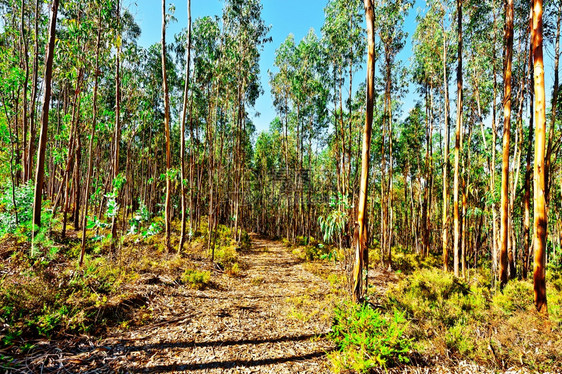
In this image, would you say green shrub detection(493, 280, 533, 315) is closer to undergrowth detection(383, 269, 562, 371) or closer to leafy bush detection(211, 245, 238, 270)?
undergrowth detection(383, 269, 562, 371)

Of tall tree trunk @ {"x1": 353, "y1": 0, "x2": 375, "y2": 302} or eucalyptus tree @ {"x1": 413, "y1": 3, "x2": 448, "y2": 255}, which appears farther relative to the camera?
eucalyptus tree @ {"x1": 413, "y1": 3, "x2": 448, "y2": 255}

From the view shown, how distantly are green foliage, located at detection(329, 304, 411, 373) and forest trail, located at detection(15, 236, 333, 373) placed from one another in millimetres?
280

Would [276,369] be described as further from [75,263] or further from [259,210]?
[259,210]

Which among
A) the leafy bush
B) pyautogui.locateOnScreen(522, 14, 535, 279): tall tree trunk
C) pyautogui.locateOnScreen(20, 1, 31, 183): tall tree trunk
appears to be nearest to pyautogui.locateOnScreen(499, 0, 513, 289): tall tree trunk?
pyautogui.locateOnScreen(522, 14, 535, 279): tall tree trunk

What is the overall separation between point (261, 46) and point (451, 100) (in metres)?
10.1

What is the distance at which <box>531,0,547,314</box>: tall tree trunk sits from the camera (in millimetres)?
4652

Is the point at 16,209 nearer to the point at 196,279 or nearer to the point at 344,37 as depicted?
the point at 196,279

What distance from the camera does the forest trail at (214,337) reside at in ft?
9.85

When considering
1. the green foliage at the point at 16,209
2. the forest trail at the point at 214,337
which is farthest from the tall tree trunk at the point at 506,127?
the green foliage at the point at 16,209

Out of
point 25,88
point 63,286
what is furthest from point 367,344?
point 25,88

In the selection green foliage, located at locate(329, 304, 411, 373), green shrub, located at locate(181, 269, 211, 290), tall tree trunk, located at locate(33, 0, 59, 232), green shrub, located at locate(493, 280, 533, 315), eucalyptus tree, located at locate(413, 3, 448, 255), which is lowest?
green shrub, located at locate(493, 280, 533, 315)

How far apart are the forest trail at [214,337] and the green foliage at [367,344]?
280mm

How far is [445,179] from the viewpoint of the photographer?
387 inches

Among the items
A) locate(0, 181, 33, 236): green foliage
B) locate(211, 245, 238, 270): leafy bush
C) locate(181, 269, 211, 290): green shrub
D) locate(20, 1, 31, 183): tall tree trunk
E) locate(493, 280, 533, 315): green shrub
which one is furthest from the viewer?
locate(211, 245, 238, 270): leafy bush
